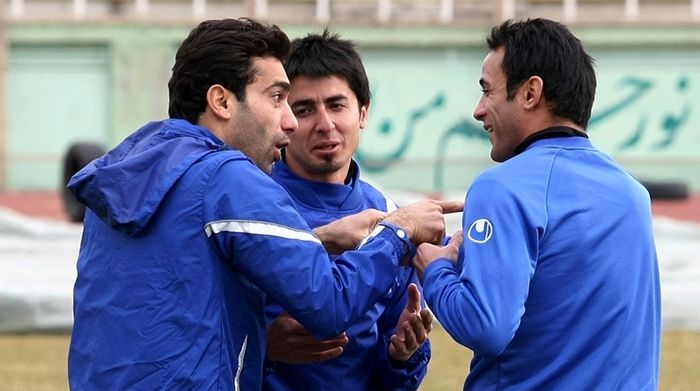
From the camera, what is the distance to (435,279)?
3592 millimetres

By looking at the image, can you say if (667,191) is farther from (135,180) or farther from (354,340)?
(135,180)

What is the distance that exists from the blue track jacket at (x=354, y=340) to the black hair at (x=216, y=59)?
76cm

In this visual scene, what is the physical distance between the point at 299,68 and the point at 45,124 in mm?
33594

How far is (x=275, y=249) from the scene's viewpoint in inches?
139

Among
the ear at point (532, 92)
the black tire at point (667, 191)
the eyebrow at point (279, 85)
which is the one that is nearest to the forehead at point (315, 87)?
the eyebrow at point (279, 85)

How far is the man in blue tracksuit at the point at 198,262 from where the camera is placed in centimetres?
353

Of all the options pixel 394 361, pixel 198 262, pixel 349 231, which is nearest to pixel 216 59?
pixel 198 262

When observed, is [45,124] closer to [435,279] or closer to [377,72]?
[377,72]

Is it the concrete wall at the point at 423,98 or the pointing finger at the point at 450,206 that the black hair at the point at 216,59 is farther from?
the concrete wall at the point at 423,98

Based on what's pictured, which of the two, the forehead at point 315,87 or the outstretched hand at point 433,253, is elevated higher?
the forehead at point 315,87

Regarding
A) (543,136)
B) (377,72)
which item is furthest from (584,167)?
(377,72)

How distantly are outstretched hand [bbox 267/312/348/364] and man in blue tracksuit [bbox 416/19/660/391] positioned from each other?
512 mm

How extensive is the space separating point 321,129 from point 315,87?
139 mm

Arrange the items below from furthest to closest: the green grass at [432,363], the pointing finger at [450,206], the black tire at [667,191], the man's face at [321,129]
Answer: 1. the black tire at [667,191]
2. the green grass at [432,363]
3. the man's face at [321,129]
4. the pointing finger at [450,206]
